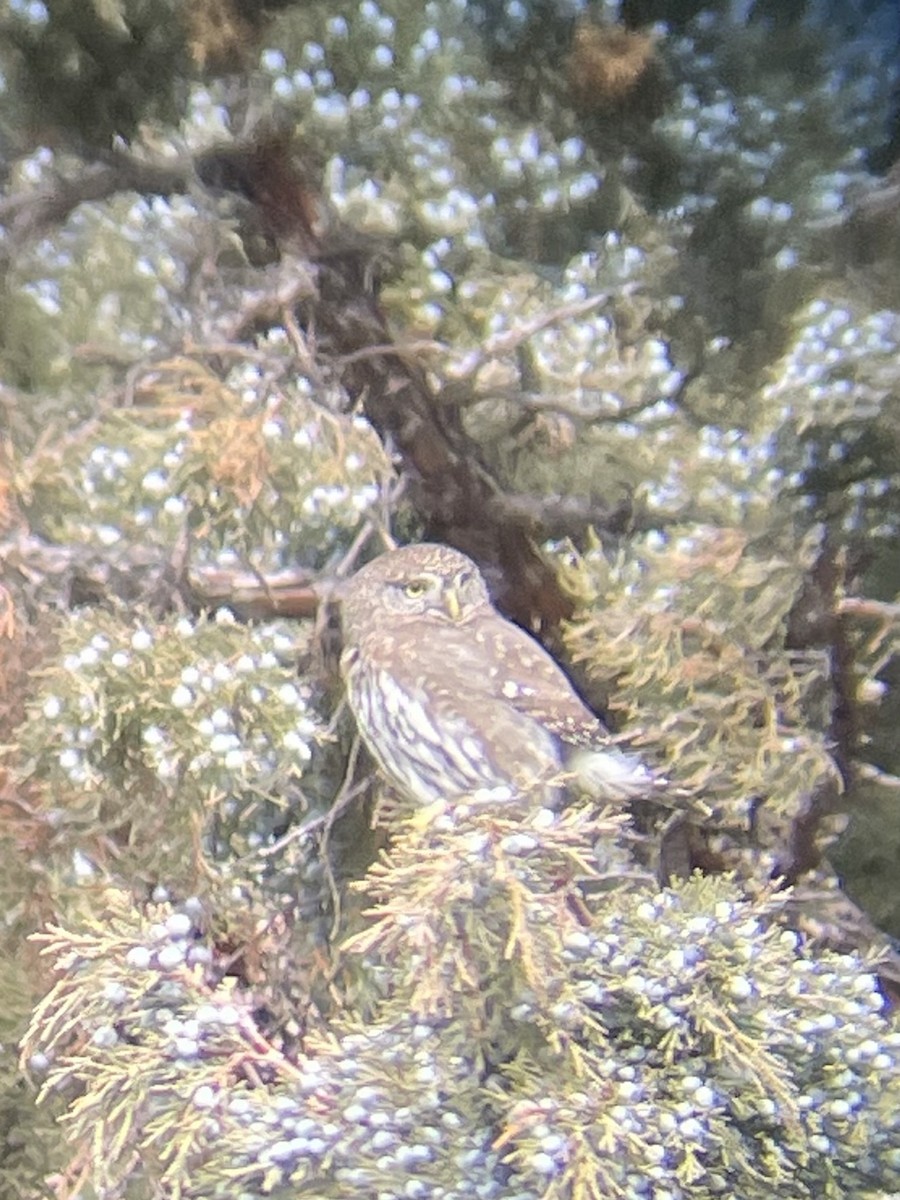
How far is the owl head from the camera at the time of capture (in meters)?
0.79

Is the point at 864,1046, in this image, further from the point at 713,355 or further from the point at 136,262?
the point at 136,262

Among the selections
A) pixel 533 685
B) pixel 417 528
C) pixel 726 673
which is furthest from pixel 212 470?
pixel 726 673

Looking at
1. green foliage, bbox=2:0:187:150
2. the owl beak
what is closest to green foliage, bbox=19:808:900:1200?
the owl beak

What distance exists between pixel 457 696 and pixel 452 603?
6 cm

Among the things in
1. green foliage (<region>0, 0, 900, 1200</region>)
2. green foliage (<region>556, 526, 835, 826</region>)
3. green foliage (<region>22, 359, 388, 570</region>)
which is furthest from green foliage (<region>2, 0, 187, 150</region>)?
green foliage (<region>556, 526, 835, 826</region>)

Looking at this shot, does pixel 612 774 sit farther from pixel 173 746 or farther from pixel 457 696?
pixel 173 746

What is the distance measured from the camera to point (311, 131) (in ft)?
2.61

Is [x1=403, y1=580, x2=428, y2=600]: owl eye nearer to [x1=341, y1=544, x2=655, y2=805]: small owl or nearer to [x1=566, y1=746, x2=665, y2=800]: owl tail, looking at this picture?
[x1=341, y1=544, x2=655, y2=805]: small owl

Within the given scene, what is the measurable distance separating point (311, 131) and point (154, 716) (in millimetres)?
404

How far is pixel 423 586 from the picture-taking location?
0.79m

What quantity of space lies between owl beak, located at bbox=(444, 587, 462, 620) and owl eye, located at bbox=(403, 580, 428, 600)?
0.05 ft

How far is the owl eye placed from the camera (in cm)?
79

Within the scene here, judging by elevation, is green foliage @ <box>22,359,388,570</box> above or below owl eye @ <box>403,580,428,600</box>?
above

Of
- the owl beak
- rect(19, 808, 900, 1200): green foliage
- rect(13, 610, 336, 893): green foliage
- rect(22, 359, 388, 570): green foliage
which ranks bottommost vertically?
rect(19, 808, 900, 1200): green foliage
